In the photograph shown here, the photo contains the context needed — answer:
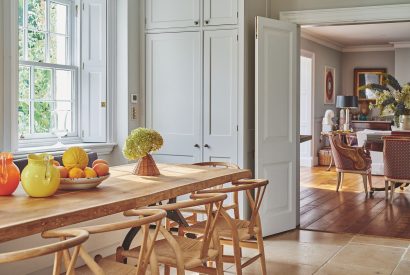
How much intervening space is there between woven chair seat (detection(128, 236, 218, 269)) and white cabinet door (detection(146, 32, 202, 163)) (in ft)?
8.46

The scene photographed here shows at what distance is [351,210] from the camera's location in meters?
7.08

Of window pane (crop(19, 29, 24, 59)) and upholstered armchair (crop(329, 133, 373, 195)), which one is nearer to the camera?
window pane (crop(19, 29, 24, 59))

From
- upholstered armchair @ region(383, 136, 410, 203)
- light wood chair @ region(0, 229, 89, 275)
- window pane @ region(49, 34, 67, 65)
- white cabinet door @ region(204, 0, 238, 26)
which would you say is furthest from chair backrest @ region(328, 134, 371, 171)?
light wood chair @ region(0, 229, 89, 275)

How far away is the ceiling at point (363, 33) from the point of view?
10.6 meters

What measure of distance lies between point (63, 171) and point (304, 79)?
30.2 ft

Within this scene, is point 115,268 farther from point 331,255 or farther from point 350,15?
point 350,15

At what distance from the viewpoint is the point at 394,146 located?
756 cm

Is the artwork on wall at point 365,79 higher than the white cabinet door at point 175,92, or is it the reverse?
the artwork on wall at point 365,79

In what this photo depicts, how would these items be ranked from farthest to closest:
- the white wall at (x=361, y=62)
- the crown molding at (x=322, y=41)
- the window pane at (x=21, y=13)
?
the white wall at (x=361, y=62), the crown molding at (x=322, y=41), the window pane at (x=21, y=13)

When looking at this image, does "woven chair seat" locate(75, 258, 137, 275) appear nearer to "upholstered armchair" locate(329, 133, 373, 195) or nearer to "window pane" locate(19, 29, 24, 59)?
"window pane" locate(19, 29, 24, 59)

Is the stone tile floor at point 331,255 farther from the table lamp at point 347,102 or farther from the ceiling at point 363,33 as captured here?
the table lamp at point 347,102

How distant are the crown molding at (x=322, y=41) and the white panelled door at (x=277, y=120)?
5.41 meters

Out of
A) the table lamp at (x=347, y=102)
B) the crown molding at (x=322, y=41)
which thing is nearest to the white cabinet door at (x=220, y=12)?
the crown molding at (x=322, y=41)

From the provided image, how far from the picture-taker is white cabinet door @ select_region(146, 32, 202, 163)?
18.8 feet
